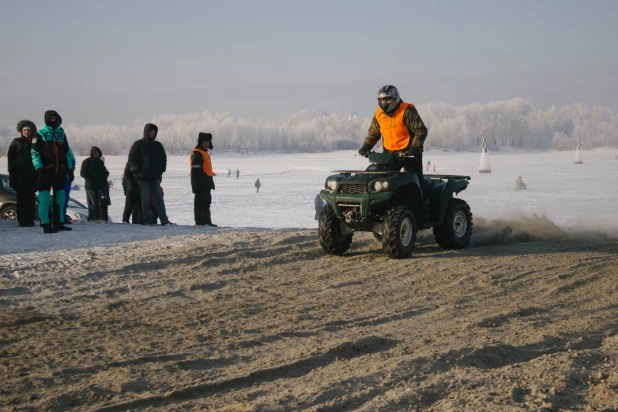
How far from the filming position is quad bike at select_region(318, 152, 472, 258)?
9.11 meters

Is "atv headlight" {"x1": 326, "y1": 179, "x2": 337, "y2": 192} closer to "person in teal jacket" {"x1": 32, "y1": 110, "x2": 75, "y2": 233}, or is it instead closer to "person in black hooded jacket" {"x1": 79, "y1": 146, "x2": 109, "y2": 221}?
"person in teal jacket" {"x1": 32, "y1": 110, "x2": 75, "y2": 233}

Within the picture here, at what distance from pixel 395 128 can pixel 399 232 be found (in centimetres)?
150

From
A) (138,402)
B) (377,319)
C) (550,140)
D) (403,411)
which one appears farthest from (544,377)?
(550,140)

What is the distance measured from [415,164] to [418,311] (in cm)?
356

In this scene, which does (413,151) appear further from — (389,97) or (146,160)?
(146,160)

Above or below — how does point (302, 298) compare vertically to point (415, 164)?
below

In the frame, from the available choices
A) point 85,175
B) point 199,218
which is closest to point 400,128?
point 199,218

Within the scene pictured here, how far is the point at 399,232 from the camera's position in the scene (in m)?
9.07

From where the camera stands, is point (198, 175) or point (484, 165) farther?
point (484, 165)

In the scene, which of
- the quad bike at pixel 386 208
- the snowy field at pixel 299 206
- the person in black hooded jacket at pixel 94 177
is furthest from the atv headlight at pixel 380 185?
the person in black hooded jacket at pixel 94 177

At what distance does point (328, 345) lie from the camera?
203 inches

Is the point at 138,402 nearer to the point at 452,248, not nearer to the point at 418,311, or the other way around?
the point at 418,311

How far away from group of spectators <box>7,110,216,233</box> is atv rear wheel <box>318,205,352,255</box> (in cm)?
429

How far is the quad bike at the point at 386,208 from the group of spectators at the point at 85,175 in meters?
4.32
